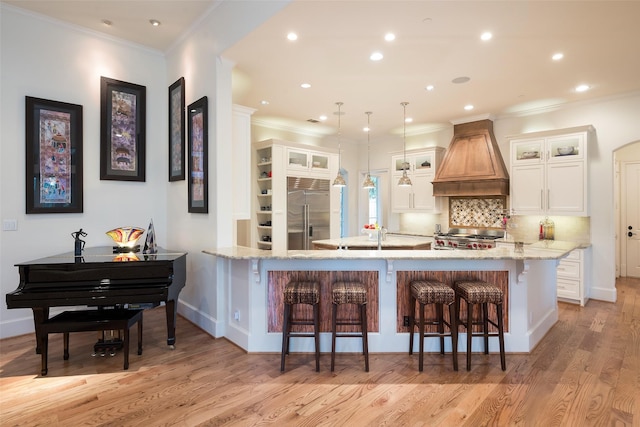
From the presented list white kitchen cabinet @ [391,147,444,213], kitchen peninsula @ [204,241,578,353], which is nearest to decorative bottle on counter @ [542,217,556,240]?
white kitchen cabinet @ [391,147,444,213]

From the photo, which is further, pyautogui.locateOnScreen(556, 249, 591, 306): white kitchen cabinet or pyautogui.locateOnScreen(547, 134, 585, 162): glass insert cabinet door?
pyautogui.locateOnScreen(547, 134, 585, 162): glass insert cabinet door

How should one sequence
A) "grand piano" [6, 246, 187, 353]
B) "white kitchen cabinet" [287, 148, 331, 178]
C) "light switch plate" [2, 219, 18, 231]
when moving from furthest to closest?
"white kitchen cabinet" [287, 148, 331, 178], "light switch plate" [2, 219, 18, 231], "grand piano" [6, 246, 187, 353]

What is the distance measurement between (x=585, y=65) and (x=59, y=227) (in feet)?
20.5

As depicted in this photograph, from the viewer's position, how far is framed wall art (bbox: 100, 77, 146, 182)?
4148mm

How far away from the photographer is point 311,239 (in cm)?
654

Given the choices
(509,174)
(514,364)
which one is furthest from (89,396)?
(509,174)

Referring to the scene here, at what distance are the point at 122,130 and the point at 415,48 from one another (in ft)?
11.7

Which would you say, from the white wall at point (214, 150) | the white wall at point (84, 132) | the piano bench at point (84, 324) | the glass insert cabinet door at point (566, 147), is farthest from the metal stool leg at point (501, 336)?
the white wall at point (84, 132)

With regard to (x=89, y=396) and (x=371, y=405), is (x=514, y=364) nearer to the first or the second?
(x=371, y=405)

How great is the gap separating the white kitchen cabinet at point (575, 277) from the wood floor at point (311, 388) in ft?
5.01

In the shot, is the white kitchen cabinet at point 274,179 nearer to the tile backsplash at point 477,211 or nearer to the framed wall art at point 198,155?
the framed wall art at point 198,155

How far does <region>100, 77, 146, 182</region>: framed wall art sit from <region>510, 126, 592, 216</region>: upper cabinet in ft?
18.4

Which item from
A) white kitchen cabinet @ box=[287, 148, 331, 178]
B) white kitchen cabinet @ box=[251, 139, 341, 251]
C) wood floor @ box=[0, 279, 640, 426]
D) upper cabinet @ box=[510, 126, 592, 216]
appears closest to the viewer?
wood floor @ box=[0, 279, 640, 426]

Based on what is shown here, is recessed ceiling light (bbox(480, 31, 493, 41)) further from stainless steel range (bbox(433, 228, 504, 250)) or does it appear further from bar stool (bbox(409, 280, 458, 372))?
stainless steel range (bbox(433, 228, 504, 250))
